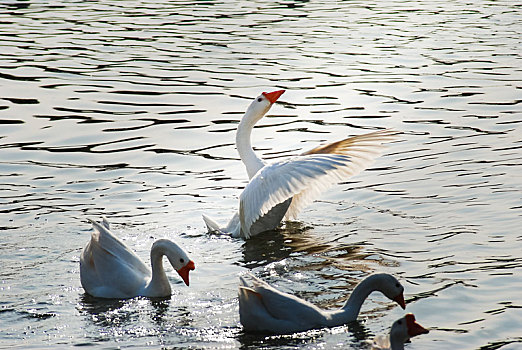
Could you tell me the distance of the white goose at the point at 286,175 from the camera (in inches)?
365

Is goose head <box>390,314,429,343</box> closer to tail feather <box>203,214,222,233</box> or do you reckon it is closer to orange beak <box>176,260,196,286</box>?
orange beak <box>176,260,196,286</box>

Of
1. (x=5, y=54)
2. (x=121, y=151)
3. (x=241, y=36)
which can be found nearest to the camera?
(x=121, y=151)

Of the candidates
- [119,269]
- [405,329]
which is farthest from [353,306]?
[119,269]

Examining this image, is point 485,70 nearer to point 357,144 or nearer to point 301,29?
point 301,29

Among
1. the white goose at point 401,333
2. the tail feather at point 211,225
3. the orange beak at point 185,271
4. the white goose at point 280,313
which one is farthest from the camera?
the tail feather at point 211,225

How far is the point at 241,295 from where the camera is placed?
23.4ft

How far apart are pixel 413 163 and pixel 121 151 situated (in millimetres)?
4179

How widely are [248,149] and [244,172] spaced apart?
1.52 m

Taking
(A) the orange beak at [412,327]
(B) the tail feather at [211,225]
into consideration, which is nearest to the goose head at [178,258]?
(B) the tail feather at [211,225]

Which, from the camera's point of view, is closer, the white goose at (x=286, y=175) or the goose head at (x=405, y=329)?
the goose head at (x=405, y=329)

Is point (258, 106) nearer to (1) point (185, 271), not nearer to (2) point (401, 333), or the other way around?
(1) point (185, 271)

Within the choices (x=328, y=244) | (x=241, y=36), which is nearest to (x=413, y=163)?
(x=328, y=244)

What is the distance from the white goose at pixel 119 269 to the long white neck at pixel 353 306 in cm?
147

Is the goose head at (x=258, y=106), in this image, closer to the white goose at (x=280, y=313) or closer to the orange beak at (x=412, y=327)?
the white goose at (x=280, y=313)
